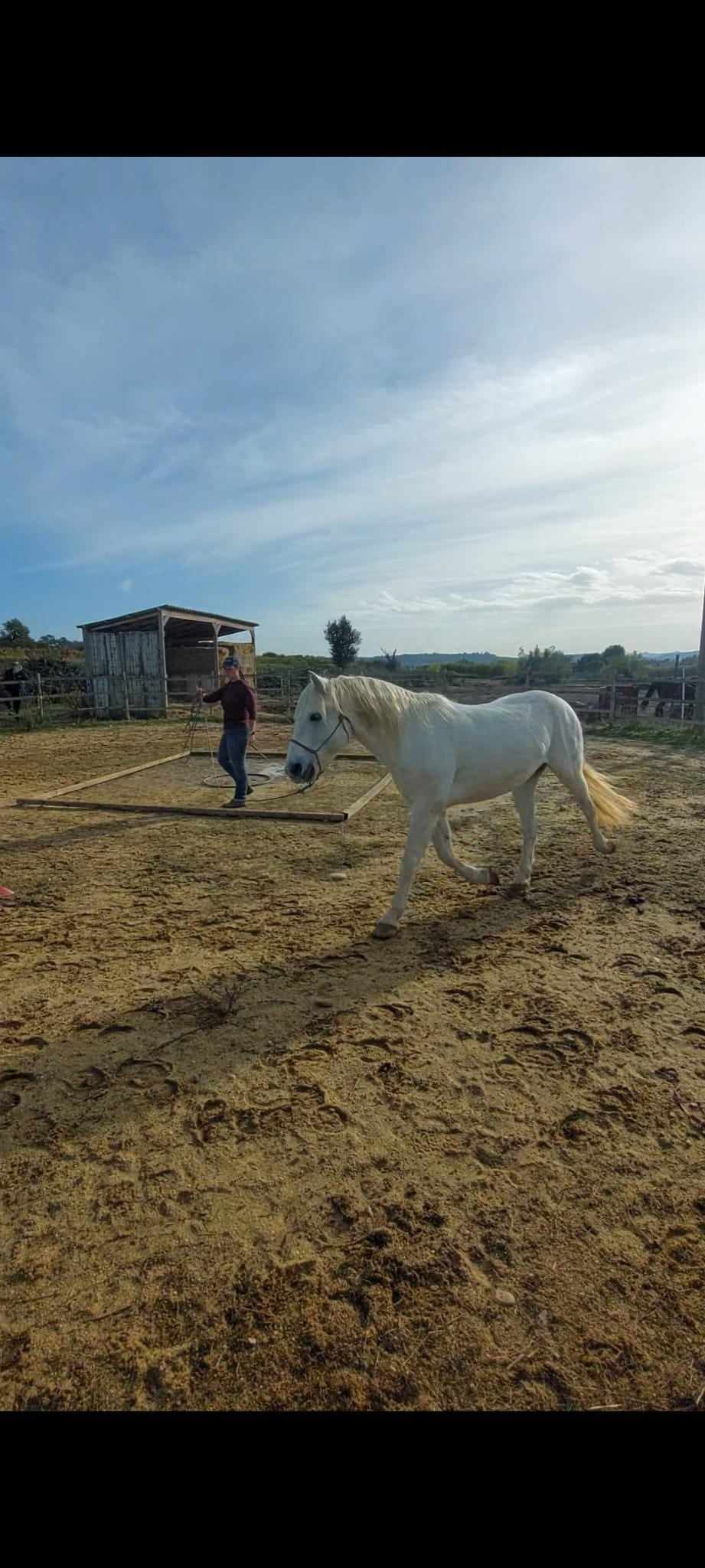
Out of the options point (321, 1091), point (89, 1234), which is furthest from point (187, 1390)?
point (321, 1091)

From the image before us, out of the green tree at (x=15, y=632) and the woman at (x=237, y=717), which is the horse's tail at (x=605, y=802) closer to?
the woman at (x=237, y=717)

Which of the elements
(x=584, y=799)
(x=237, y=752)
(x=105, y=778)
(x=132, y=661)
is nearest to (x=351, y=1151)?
(x=584, y=799)

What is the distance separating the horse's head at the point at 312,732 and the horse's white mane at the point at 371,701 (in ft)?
0.20

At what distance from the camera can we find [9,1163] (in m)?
2.08

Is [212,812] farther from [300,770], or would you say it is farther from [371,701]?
[371,701]

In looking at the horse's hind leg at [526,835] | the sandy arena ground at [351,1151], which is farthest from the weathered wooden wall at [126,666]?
the horse's hind leg at [526,835]

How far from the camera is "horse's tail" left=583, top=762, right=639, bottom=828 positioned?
5109mm

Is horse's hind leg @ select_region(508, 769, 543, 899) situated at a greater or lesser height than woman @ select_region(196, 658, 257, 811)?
lesser

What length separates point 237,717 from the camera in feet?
22.6

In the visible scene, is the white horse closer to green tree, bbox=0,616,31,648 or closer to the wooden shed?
the wooden shed

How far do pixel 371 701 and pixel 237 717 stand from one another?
339 centimetres

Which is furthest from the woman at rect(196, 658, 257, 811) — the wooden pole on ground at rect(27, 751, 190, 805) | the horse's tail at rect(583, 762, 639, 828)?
the horse's tail at rect(583, 762, 639, 828)

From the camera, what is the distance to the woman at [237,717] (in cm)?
681
